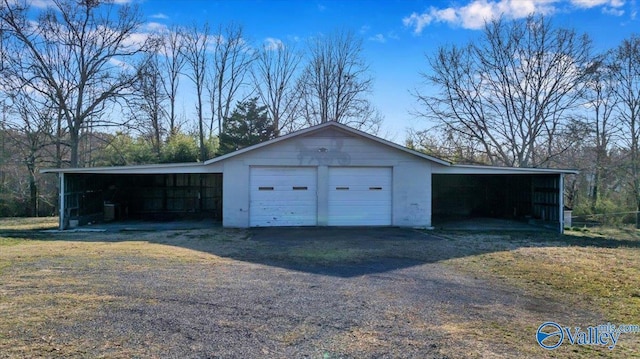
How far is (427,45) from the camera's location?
2597cm

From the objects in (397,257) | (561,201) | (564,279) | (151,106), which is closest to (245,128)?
(151,106)

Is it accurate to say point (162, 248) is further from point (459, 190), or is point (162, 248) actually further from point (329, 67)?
point (329, 67)

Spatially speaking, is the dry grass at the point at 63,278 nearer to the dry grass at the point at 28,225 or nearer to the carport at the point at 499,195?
the dry grass at the point at 28,225

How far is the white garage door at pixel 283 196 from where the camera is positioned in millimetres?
13023

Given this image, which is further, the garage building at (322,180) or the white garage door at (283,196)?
the white garage door at (283,196)

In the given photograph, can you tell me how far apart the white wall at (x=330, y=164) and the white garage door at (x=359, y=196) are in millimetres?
217

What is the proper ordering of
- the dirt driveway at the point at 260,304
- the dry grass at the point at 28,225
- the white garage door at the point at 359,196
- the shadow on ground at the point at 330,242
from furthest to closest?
the dry grass at the point at 28,225 < the white garage door at the point at 359,196 < the shadow on ground at the point at 330,242 < the dirt driveway at the point at 260,304

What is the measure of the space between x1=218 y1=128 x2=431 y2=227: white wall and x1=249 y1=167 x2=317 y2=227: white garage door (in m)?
0.21

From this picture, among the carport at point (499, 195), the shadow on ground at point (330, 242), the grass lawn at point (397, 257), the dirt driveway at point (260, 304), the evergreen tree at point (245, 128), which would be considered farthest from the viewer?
the evergreen tree at point (245, 128)

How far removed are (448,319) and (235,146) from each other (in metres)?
23.8

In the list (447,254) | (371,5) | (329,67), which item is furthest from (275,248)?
(329,67)

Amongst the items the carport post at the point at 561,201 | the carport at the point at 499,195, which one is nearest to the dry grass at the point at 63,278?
the carport at the point at 499,195

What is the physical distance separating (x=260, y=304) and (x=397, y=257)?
13.0 ft

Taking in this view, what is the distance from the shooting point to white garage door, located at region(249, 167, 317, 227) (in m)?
13.0
